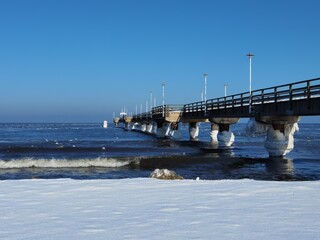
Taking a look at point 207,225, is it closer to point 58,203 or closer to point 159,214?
point 159,214

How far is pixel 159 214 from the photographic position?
5.79 m

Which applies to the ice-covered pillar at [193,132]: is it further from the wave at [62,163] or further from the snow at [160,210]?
the snow at [160,210]

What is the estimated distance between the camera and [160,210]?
605cm

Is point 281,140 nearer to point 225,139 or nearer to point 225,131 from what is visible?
point 225,139

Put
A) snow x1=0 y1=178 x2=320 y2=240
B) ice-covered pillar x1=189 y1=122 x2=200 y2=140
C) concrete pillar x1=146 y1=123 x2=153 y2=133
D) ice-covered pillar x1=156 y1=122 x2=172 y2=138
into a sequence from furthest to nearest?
concrete pillar x1=146 y1=123 x2=153 y2=133 → ice-covered pillar x1=156 y1=122 x2=172 y2=138 → ice-covered pillar x1=189 y1=122 x2=200 y2=140 → snow x1=0 y1=178 x2=320 y2=240

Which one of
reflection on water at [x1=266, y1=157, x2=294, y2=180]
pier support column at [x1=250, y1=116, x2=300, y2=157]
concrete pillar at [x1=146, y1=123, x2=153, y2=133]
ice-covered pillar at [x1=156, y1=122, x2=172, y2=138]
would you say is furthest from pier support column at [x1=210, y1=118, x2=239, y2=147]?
concrete pillar at [x1=146, y1=123, x2=153, y2=133]

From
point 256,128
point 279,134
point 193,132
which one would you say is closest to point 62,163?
point 279,134

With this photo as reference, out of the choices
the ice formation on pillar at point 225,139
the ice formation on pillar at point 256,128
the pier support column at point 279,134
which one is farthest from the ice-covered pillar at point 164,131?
the pier support column at point 279,134

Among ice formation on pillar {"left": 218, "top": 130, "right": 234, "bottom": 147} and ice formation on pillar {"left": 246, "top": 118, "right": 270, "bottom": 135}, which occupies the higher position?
ice formation on pillar {"left": 246, "top": 118, "right": 270, "bottom": 135}

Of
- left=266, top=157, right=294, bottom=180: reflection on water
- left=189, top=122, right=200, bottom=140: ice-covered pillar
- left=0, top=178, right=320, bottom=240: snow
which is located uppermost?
left=189, top=122, right=200, bottom=140: ice-covered pillar

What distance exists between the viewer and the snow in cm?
481

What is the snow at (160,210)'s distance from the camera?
4812mm

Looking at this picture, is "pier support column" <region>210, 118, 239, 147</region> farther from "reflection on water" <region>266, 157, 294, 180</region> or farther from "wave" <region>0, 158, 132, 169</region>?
"wave" <region>0, 158, 132, 169</region>

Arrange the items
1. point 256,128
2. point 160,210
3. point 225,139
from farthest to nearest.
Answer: point 256,128
point 225,139
point 160,210
